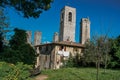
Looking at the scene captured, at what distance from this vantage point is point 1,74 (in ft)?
21.4

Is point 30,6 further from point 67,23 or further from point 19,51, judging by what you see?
point 67,23

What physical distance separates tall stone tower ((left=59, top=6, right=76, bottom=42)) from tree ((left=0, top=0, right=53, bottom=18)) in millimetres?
45999

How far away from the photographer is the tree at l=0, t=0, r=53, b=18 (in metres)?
13.3

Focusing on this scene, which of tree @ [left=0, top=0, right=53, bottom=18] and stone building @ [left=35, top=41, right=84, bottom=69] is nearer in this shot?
tree @ [left=0, top=0, right=53, bottom=18]

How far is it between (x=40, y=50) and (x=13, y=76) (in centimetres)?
3596

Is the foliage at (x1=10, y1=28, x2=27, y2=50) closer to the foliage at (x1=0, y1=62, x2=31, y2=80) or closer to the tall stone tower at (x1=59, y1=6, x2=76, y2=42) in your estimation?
the foliage at (x1=0, y1=62, x2=31, y2=80)

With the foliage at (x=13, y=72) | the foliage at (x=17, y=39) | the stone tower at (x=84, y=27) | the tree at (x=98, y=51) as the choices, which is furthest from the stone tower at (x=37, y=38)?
the foliage at (x=13, y=72)

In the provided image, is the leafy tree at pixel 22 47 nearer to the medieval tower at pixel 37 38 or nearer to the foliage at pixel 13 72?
the foliage at pixel 13 72

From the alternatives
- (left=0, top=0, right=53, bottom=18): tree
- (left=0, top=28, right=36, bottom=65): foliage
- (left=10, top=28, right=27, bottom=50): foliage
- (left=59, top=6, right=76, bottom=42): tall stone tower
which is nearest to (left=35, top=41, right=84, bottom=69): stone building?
(left=10, top=28, right=27, bottom=50): foliage

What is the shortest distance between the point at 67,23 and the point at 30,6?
4871 cm

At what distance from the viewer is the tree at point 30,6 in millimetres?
13328

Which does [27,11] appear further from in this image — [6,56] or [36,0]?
[6,56]

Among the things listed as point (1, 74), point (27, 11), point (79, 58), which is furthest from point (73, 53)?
point (1, 74)

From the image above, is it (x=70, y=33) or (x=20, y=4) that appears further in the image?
(x=70, y=33)
